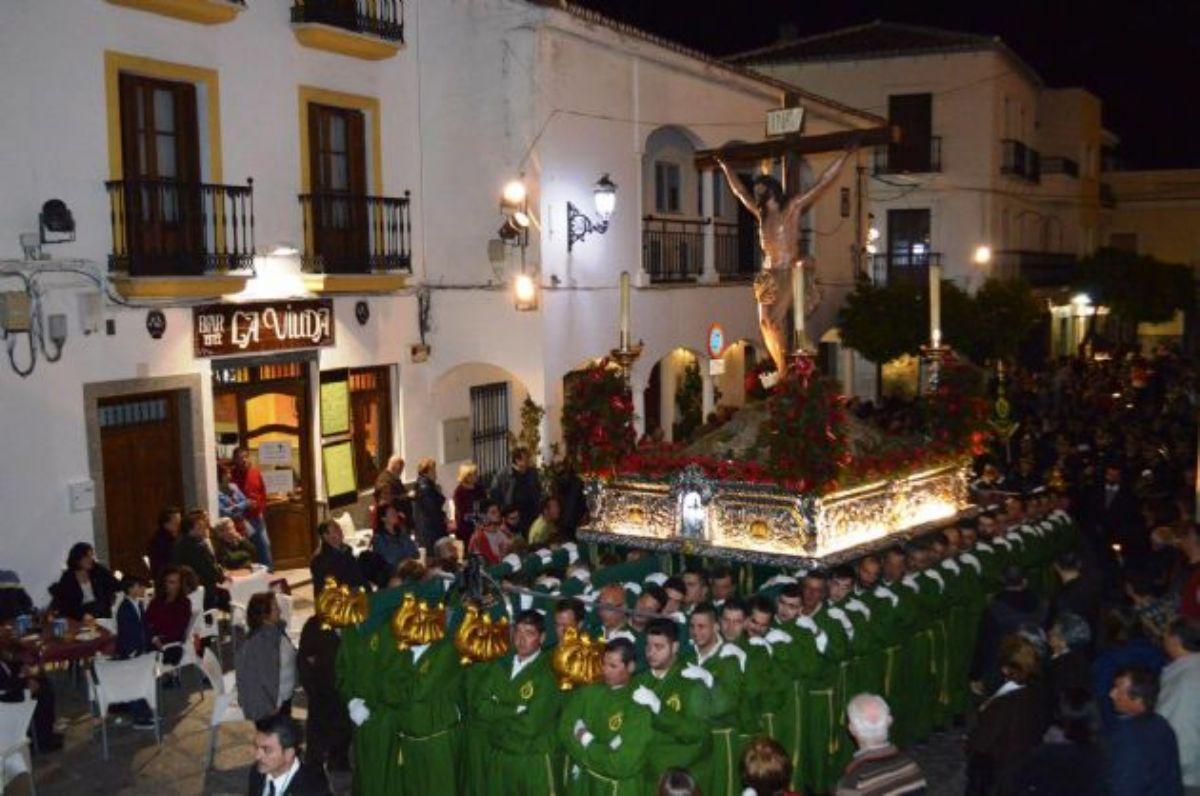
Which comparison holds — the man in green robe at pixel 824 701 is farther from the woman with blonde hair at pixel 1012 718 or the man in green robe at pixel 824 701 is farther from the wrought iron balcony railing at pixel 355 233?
the wrought iron balcony railing at pixel 355 233

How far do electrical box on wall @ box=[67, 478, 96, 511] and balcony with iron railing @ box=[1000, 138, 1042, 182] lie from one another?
2629 centimetres

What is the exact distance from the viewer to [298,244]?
1515 centimetres

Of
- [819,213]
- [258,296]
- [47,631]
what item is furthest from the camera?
[819,213]

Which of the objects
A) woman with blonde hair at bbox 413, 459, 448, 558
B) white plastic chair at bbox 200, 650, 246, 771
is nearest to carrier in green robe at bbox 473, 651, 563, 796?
white plastic chair at bbox 200, 650, 246, 771

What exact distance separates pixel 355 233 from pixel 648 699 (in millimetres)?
10014

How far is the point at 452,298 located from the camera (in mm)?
17312

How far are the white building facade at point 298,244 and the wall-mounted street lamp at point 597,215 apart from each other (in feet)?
0.44

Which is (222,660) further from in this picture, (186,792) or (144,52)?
(144,52)

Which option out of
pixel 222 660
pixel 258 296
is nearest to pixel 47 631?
pixel 222 660

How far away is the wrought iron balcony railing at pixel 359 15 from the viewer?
48.8ft

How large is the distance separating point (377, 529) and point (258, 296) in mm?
3292

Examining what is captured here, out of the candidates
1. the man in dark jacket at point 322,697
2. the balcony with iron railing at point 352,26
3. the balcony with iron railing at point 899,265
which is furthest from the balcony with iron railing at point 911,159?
the man in dark jacket at point 322,697

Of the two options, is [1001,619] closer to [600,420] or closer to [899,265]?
[600,420]

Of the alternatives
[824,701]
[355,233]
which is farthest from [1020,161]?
[824,701]
